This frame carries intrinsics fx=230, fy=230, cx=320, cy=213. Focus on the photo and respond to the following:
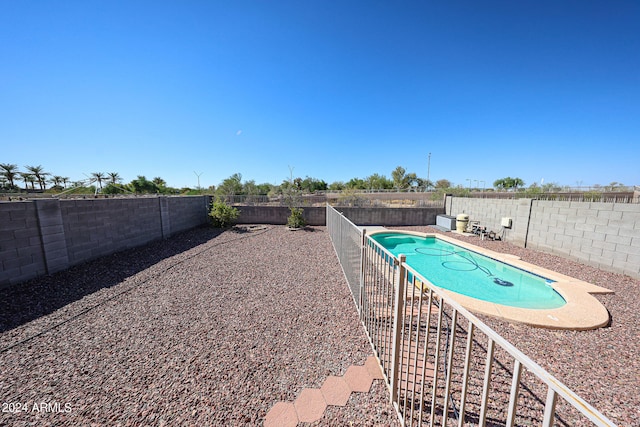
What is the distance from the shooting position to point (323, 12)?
8109 mm

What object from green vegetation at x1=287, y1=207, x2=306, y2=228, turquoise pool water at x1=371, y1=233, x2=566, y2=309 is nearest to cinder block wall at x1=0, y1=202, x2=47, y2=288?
green vegetation at x1=287, y1=207, x2=306, y2=228

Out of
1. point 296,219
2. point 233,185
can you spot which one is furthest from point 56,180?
point 296,219

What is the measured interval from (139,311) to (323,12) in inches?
400

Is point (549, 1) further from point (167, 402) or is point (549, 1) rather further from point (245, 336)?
point (167, 402)

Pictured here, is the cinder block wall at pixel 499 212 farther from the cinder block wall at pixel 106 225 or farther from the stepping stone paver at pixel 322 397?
the cinder block wall at pixel 106 225

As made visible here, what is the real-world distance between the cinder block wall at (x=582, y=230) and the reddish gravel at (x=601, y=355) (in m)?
1.61

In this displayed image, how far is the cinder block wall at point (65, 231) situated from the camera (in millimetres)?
4152

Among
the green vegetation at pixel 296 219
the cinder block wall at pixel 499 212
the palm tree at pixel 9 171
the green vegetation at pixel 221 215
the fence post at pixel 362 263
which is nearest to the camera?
the fence post at pixel 362 263

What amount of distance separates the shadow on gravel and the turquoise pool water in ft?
23.1

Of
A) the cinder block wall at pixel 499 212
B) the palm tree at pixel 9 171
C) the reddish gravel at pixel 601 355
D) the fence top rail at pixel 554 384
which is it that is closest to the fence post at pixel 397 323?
the fence top rail at pixel 554 384

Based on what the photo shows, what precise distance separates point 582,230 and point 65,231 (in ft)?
42.3

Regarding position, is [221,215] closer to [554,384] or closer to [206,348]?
[206,348]

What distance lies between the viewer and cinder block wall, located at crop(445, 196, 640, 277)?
17.5 ft

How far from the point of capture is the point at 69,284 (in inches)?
173
